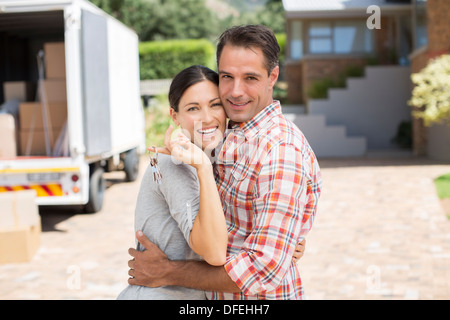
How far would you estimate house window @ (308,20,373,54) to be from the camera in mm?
20969

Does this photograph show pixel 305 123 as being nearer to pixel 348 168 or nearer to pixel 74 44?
pixel 348 168

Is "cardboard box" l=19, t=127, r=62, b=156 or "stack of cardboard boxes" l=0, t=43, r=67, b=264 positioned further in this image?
"cardboard box" l=19, t=127, r=62, b=156

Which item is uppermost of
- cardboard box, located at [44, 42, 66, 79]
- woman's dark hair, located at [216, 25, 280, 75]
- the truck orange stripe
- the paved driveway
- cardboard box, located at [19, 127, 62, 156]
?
cardboard box, located at [44, 42, 66, 79]

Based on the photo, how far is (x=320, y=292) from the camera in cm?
511

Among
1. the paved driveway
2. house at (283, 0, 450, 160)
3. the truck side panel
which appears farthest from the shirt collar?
house at (283, 0, 450, 160)

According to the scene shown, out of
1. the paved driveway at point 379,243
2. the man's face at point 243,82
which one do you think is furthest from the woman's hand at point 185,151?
the paved driveway at point 379,243

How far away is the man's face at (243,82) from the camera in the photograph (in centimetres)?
187

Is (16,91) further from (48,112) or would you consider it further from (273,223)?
(273,223)

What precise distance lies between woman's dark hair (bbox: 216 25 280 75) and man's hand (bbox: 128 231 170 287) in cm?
75

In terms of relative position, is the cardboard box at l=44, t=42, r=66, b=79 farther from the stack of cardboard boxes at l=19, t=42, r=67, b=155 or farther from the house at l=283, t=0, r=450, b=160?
the house at l=283, t=0, r=450, b=160

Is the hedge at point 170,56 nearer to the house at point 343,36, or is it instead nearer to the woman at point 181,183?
the house at point 343,36

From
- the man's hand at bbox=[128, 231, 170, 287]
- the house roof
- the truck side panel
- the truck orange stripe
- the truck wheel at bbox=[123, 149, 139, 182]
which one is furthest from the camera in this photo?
the house roof

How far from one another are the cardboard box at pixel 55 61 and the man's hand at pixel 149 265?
732 cm
